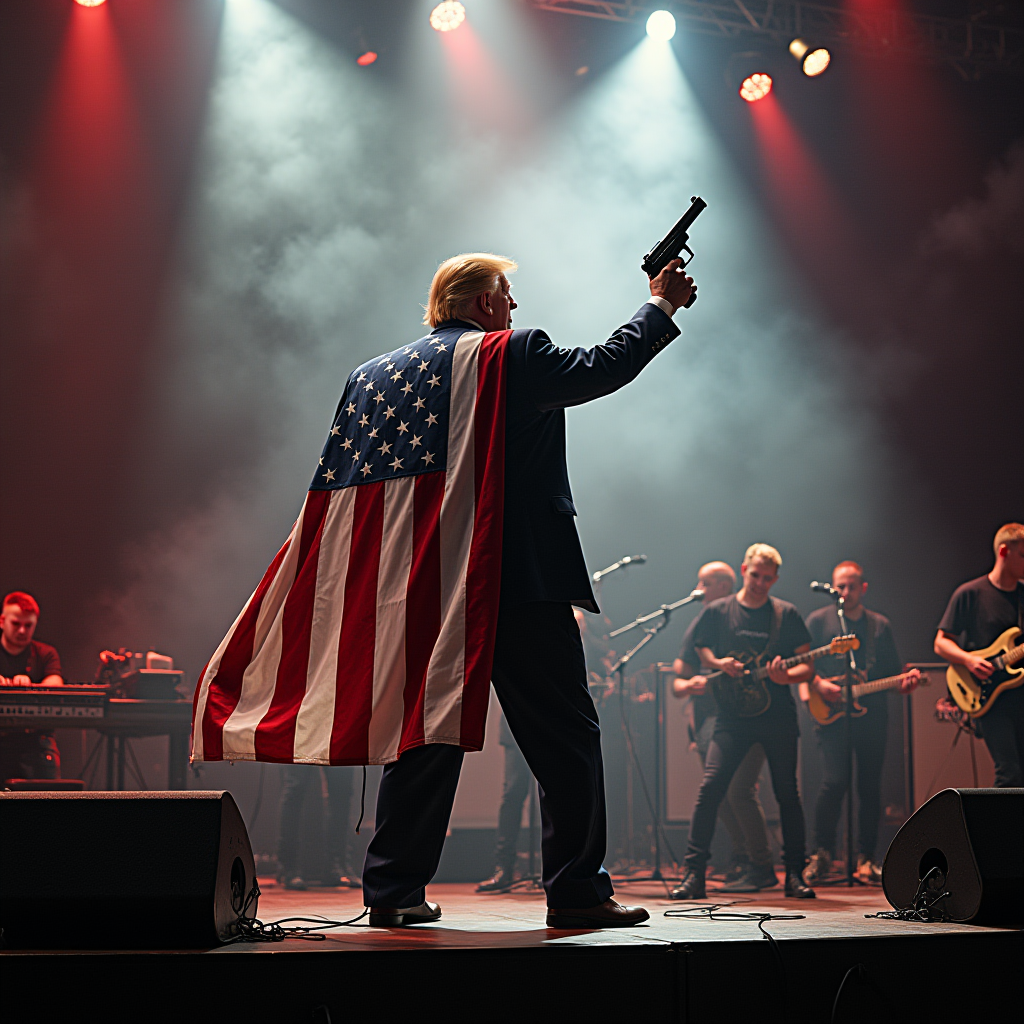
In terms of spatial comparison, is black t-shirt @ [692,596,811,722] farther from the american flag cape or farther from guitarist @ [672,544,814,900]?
the american flag cape

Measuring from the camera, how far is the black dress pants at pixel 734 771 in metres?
5.37

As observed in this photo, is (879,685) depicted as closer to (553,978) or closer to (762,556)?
(762,556)

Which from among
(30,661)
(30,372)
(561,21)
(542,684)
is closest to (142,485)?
(30,372)

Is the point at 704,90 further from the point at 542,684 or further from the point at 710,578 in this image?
the point at 542,684

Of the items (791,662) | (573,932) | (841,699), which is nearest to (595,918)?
(573,932)

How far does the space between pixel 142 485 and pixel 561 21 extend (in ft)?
15.6

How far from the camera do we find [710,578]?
7047 mm

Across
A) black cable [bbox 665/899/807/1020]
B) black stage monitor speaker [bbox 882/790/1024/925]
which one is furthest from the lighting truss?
black stage monitor speaker [bbox 882/790/1024/925]

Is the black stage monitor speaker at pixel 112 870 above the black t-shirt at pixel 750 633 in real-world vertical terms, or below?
below

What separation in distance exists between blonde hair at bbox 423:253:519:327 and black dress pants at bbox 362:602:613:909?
2.77 ft

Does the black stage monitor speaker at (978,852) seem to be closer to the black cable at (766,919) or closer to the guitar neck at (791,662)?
the black cable at (766,919)

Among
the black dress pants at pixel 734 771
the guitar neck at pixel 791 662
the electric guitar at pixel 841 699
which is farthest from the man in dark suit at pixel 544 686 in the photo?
the electric guitar at pixel 841 699

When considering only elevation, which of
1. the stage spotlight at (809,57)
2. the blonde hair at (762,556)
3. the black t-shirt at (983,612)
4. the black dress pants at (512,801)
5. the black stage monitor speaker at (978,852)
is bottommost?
the black dress pants at (512,801)

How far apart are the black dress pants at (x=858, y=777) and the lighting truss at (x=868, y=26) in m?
5.12
